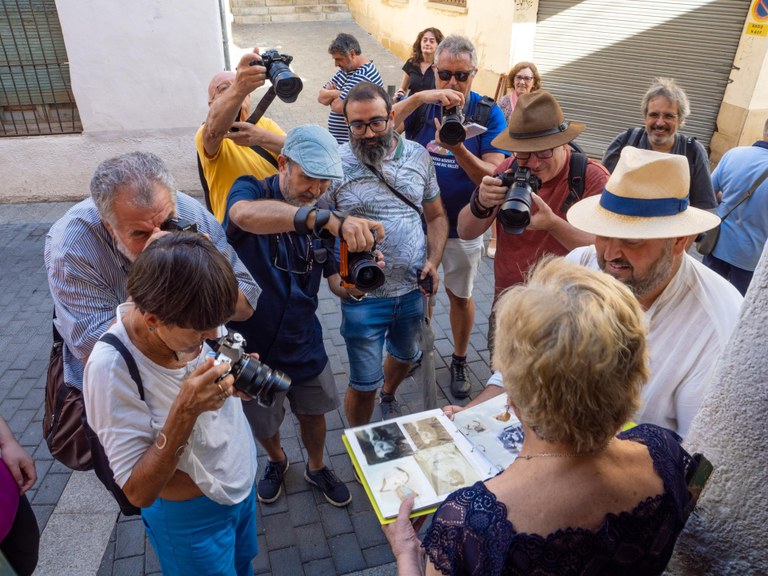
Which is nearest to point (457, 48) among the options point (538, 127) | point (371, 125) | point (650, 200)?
point (538, 127)

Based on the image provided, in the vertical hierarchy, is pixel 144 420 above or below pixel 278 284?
above

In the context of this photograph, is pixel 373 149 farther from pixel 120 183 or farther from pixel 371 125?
pixel 120 183

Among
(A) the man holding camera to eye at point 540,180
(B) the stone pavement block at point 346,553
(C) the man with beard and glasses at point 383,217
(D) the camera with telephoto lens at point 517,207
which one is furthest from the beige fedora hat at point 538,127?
(B) the stone pavement block at point 346,553

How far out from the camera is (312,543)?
121 inches

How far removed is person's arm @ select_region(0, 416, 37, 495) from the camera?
2205 millimetres

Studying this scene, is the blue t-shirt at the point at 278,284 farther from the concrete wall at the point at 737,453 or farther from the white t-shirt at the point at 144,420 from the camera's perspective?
the concrete wall at the point at 737,453

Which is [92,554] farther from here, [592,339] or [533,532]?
[592,339]

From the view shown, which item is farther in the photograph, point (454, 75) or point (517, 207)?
point (454, 75)

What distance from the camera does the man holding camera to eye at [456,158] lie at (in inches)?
154

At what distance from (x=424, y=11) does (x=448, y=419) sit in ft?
39.8

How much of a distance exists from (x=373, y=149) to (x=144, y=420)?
1.85 metres

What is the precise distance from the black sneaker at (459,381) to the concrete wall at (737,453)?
2547 millimetres

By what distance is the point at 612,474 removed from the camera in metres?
1.33

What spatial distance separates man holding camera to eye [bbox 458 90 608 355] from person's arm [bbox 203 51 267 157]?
1363 millimetres
